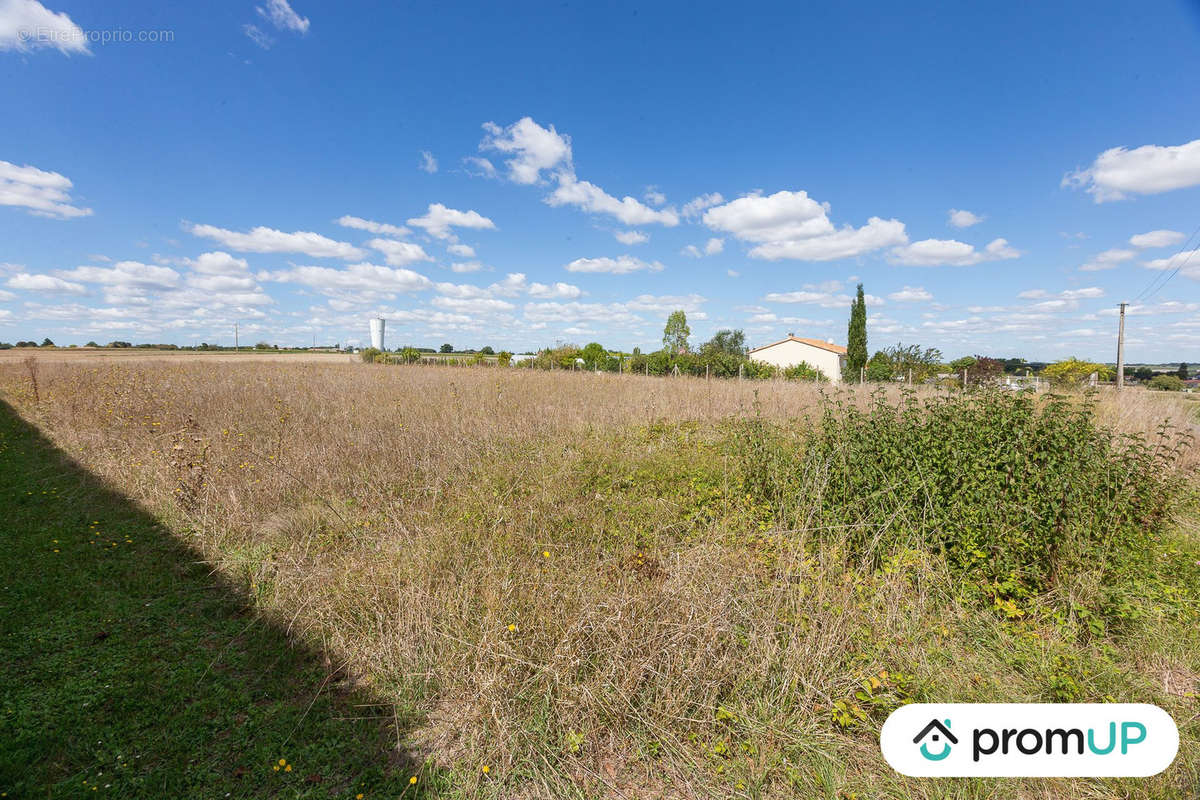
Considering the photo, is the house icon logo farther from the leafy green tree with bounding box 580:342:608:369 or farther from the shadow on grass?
the leafy green tree with bounding box 580:342:608:369

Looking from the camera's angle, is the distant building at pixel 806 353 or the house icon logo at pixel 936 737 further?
the distant building at pixel 806 353

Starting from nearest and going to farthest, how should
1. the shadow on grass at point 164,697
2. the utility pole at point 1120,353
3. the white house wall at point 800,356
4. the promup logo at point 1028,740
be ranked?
the promup logo at point 1028,740, the shadow on grass at point 164,697, the utility pole at point 1120,353, the white house wall at point 800,356

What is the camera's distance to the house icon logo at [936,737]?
1.89m

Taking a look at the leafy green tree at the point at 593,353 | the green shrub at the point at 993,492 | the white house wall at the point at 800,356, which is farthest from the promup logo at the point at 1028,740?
the white house wall at the point at 800,356

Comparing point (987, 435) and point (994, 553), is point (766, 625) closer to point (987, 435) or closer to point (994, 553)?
point (994, 553)

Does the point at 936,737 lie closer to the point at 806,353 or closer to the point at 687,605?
the point at 687,605

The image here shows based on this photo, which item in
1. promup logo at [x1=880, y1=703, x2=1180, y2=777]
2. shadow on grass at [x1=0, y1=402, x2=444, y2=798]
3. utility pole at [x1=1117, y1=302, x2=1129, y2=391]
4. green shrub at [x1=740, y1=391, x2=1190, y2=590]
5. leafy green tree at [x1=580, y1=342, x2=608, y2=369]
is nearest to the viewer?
promup logo at [x1=880, y1=703, x2=1180, y2=777]

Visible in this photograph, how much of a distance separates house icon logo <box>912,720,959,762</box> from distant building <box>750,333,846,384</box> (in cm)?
4067

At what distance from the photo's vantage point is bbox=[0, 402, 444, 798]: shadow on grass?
205 centimetres

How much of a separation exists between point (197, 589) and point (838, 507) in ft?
16.9

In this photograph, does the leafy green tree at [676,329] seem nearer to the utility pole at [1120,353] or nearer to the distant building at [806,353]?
the distant building at [806,353]

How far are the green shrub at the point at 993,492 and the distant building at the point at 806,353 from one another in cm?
3844

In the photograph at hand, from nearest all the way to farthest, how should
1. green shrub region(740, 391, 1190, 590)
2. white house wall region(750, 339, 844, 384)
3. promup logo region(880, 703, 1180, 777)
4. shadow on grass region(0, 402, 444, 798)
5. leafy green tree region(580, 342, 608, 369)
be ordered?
promup logo region(880, 703, 1180, 777) → shadow on grass region(0, 402, 444, 798) → green shrub region(740, 391, 1190, 590) → leafy green tree region(580, 342, 608, 369) → white house wall region(750, 339, 844, 384)

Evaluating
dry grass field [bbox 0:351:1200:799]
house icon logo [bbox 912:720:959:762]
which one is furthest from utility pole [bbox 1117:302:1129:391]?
house icon logo [bbox 912:720:959:762]
